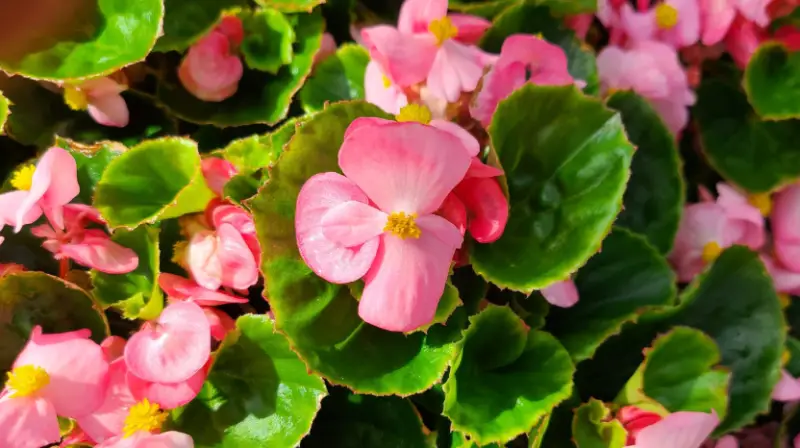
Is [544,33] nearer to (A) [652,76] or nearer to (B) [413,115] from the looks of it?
(A) [652,76]

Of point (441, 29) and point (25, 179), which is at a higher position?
point (441, 29)

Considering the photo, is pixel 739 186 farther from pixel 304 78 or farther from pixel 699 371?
pixel 304 78

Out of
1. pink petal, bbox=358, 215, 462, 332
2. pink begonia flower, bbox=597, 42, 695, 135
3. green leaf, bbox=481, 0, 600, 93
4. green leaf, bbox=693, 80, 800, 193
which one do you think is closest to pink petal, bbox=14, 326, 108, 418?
pink petal, bbox=358, 215, 462, 332

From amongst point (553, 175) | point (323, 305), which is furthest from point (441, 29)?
point (323, 305)

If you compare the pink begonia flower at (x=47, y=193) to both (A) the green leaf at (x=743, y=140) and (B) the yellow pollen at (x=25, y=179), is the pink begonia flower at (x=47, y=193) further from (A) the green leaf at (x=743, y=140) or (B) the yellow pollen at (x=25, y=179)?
(A) the green leaf at (x=743, y=140)

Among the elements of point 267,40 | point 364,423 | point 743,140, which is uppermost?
point 267,40

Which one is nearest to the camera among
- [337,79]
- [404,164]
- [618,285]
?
[404,164]

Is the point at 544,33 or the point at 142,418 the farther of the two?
the point at 544,33

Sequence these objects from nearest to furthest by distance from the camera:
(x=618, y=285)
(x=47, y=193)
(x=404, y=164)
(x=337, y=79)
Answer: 1. (x=404, y=164)
2. (x=47, y=193)
3. (x=618, y=285)
4. (x=337, y=79)
